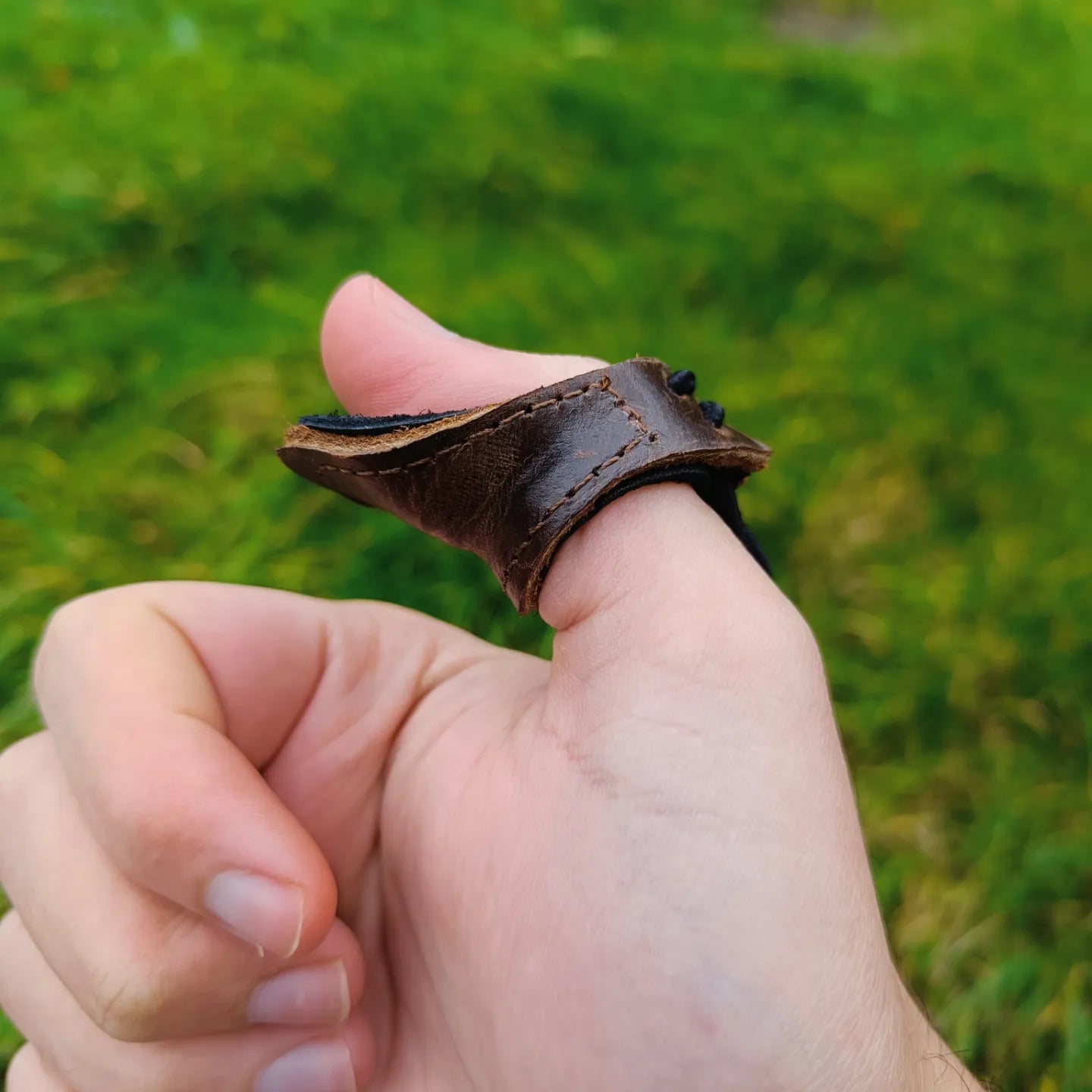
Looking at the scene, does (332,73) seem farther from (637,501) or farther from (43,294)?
(637,501)

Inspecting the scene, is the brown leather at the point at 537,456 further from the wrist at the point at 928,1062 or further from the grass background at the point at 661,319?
the grass background at the point at 661,319

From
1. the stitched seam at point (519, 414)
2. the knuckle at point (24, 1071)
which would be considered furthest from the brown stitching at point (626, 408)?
the knuckle at point (24, 1071)

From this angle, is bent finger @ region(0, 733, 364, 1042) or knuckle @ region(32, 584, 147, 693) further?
knuckle @ region(32, 584, 147, 693)

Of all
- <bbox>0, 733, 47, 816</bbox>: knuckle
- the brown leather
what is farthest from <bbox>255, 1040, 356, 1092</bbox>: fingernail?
the brown leather

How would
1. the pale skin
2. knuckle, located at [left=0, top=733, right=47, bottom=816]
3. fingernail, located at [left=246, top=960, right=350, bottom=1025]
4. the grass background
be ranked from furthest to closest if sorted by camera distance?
1. the grass background
2. knuckle, located at [left=0, top=733, right=47, bottom=816]
3. fingernail, located at [left=246, top=960, right=350, bottom=1025]
4. the pale skin

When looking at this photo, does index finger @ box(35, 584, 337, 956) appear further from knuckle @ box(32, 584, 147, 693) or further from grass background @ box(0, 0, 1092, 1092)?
grass background @ box(0, 0, 1092, 1092)
